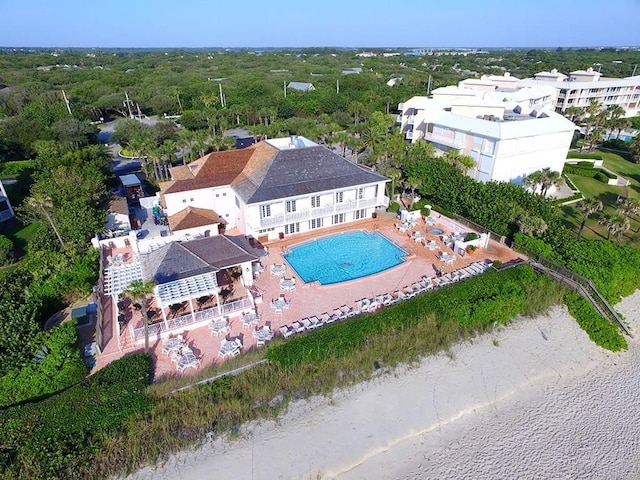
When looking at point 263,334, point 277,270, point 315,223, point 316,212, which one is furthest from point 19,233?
point 263,334

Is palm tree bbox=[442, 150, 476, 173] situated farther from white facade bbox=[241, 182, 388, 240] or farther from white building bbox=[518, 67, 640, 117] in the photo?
white building bbox=[518, 67, 640, 117]

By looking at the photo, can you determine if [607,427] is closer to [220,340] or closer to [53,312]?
[220,340]

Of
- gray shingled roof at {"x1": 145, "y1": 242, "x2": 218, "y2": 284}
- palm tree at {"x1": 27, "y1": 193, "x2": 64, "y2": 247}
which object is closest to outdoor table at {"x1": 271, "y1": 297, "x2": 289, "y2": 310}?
gray shingled roof at {"x1": 145, "y1": 242, "x2": 218, "y2": 284}

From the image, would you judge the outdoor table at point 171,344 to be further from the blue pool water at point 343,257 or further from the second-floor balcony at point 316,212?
the second-floor balcony at point 316,212

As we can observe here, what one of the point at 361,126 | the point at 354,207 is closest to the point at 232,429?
the point at 354,207

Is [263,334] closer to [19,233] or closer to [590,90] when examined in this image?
[19,233]

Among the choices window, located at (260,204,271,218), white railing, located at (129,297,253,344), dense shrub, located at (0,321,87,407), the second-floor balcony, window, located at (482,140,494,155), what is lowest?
white railing, located at (129,297,253,344)
